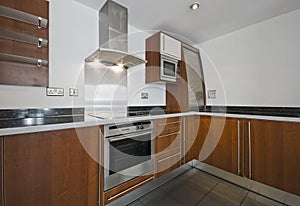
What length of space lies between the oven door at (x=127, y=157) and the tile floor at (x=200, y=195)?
28cm

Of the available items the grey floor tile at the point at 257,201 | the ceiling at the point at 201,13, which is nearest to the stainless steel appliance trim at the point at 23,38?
the ceiling at the point at 201,13

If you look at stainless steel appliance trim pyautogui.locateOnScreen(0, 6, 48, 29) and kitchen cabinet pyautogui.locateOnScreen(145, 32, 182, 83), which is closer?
stainless steel appliance trim pyautogui.locateOnScreen(0, 6, 48, 29)

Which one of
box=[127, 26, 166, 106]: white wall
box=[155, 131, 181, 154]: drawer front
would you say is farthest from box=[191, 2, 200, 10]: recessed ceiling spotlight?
box=[155, 131, 181, 154]: drawer front

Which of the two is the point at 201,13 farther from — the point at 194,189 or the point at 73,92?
the point at 194,189

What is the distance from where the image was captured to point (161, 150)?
1751 millimetres

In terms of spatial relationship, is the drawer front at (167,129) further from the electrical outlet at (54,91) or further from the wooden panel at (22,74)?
the wooden panel at (22,74)

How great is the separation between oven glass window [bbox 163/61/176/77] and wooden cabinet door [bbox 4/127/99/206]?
1442 millimetres

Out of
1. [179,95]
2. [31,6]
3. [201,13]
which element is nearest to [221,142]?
[179,95]

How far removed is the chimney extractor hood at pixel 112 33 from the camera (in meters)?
1.70

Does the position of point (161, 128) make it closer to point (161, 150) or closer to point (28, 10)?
point (161, 150)

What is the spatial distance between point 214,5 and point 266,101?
146 centimetres

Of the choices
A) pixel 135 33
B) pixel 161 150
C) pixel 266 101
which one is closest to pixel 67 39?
pixel 135 33

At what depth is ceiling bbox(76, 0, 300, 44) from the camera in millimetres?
1736

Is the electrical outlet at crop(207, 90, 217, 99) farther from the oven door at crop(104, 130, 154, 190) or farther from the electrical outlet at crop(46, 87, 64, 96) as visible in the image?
the electrical outlet at crop(46, 87, 64, 96)
